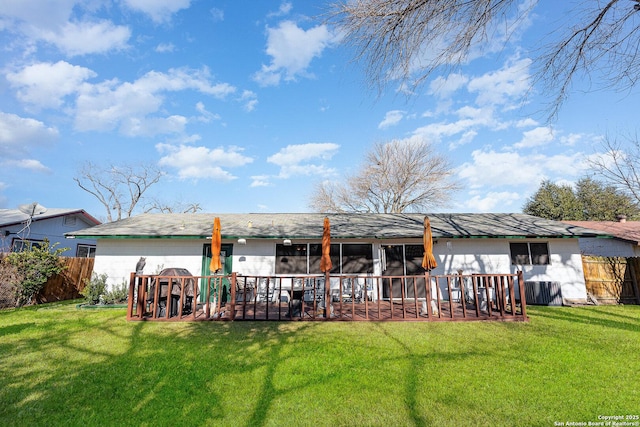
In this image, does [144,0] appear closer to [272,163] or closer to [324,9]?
[324,9]

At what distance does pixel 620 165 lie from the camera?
38.3 ft

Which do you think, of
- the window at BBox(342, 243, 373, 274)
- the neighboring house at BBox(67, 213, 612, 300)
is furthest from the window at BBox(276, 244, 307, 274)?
the window at BBox(342, 243, 373, 274)

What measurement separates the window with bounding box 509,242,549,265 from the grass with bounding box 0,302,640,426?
14.4 ft

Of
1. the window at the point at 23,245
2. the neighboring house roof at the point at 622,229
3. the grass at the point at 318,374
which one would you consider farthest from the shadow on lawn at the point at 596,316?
the window at the point at 23,245

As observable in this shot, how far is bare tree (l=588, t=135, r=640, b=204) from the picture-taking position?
443 inches

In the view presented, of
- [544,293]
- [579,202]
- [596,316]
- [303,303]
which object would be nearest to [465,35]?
[303,303]

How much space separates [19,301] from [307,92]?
12.8 meters

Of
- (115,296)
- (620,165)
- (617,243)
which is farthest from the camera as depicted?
(617,243)

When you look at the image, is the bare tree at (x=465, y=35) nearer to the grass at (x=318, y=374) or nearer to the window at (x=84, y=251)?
the grass at (x=318, y=374)

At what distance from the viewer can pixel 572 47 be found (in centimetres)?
429

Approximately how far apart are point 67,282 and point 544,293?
668 inches

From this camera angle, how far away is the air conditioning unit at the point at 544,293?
936 cm

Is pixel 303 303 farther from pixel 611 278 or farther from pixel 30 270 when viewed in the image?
pixel 611 278

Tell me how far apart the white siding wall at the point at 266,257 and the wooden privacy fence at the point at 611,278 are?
1020 mm
